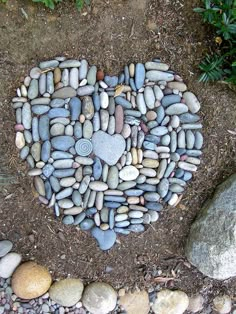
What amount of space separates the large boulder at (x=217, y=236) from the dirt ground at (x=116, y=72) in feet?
0.28

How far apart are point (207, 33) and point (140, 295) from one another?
1.64 metres

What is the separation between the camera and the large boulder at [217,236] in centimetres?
285

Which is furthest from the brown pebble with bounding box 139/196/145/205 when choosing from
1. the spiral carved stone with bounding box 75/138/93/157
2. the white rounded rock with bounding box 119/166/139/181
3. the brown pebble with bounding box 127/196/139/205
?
the spiral carved stone with bounding box 75/138/93/157

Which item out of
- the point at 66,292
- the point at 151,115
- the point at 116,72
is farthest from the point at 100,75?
the point at 66,292

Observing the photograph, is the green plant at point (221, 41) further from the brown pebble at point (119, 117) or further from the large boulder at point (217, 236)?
the large boulder at point (217, 236)

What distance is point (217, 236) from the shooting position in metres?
2.88

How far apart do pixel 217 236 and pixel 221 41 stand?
1.14 metres

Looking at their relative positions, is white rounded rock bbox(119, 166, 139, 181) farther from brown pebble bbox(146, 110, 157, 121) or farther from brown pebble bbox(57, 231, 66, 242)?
brown pebble bbox(57, 231, 66, 242)

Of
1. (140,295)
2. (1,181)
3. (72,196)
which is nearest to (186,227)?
(140,295)

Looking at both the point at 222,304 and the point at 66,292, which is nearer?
the point at 66,292

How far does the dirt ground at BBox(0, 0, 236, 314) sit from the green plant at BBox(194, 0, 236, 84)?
0.08 meters

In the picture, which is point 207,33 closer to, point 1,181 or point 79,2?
point 79,2

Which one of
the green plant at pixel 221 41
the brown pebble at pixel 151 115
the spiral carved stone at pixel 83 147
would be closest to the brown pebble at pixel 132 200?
the spiral carved stone at pixel 83 147

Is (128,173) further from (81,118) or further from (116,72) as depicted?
(116,72)
